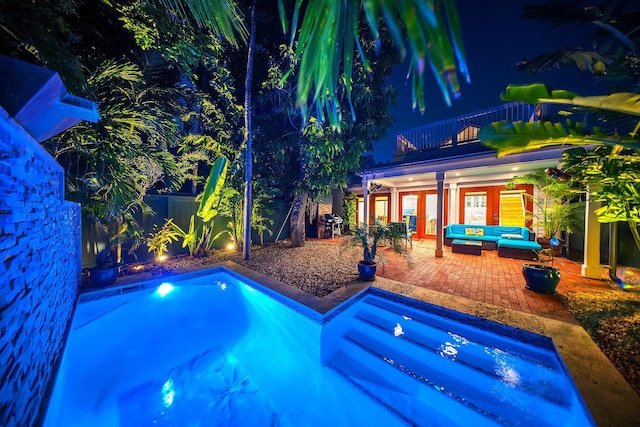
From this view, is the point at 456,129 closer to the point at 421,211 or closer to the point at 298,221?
the point at 421,211

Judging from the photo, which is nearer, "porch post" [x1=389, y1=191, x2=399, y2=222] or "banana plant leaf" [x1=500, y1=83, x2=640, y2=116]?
"banana plant leaf" [x1=500, y1=83, x2=640, y2=116]

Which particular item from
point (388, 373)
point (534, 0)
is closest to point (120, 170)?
point (388, 373)

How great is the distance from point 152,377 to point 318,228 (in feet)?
29.9

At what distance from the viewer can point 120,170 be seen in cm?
441

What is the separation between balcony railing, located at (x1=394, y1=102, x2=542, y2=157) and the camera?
8.05 m

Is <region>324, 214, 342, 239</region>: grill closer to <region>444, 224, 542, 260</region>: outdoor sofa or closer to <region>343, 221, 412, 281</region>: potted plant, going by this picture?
<region>444, 224, 542, 260</region>: outdoor sofa

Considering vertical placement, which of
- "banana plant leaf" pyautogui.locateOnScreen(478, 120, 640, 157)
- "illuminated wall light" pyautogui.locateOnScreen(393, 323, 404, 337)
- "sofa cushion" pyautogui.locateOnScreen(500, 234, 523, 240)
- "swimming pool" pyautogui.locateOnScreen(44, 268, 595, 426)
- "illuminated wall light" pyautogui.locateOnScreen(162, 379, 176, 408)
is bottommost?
"illuminated wall light" pyautogui.locateOnScreen(162, 379, 176, 408)

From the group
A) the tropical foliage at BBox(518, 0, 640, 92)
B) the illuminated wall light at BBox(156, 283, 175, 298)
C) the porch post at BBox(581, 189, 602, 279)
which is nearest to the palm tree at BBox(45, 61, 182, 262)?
the illuminated wall light at BBox(156, 283, 175, 298)

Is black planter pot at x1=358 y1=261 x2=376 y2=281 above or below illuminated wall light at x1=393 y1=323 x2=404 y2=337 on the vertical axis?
above

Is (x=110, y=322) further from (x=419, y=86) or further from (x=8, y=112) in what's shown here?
(x=419, y=86)

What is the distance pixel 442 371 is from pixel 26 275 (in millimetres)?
4615

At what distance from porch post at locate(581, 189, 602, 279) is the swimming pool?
13.4 feet

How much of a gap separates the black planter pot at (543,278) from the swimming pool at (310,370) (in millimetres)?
1867

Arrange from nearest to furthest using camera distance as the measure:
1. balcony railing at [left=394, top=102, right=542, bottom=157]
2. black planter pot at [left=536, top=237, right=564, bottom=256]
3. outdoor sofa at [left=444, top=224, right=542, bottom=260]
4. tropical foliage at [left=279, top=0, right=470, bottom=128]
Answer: tropical foliage at [left=279, top=0, right=470, bottom=128] → outdoor sofa at [left=444, top=224, right=542, bottom=260] → black planter pot at [left=536, top=237, right=564, bottom=256] → balcony railing at [left=394, top=102, right=542, bottom=157]
